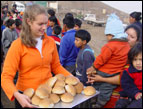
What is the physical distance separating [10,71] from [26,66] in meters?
0.16

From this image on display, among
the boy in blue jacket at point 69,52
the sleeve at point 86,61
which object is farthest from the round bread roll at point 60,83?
the boy in blue jacket at point 69,52

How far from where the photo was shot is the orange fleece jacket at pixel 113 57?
207 cm

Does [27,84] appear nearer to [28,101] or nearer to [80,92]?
[28,101]

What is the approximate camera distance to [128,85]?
5.40 feet

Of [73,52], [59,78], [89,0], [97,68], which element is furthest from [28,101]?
[89,0]

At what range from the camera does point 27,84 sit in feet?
5.42

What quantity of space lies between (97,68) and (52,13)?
13.7 feet

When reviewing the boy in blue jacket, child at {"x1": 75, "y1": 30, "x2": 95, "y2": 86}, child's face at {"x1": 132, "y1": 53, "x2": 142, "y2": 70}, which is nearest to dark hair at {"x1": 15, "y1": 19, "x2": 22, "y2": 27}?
the boy in blue jacket

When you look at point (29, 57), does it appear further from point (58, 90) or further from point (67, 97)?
point (67, 97)

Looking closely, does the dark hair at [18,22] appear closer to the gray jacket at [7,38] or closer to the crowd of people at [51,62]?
the gray jacket at [7,38]

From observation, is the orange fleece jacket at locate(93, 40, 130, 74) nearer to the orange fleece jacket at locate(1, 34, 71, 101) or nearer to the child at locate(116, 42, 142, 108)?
the child at locate(116, 42, 142, 108)

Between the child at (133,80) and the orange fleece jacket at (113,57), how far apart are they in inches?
17.5

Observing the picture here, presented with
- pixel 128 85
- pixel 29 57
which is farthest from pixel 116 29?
pixel 29 57

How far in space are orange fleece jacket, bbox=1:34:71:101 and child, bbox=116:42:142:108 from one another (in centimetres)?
82
